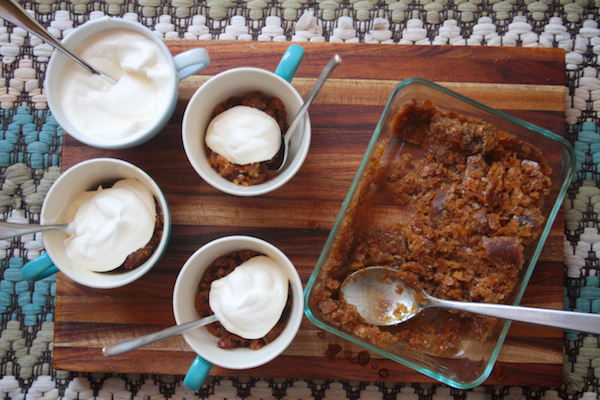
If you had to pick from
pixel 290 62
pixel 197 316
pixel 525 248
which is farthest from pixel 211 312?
pixel 525 248

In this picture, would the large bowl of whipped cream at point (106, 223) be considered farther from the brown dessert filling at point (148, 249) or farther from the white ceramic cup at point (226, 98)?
the white ceramic cup at point (226, 98)

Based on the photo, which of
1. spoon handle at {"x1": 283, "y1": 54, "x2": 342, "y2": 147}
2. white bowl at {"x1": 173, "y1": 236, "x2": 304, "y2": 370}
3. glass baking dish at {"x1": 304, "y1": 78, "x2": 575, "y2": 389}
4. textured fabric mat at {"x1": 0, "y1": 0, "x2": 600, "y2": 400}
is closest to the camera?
spoon handle at {"x1": 283, "y1": 54, "x2": 342, "y2": 147}

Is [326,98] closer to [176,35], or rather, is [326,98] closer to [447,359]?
[176,35]

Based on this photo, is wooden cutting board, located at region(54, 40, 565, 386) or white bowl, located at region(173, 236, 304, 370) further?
wooden cutting board, located at region(54, 40, 565, 386)

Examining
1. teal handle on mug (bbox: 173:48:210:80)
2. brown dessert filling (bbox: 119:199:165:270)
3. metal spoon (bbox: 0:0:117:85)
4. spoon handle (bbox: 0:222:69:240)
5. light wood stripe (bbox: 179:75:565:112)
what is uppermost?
metal spoon (bbox: 0:0:117:85)

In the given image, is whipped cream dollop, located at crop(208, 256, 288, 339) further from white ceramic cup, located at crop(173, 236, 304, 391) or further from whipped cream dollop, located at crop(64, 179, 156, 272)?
whipped cream dollop, located at crop(64, 179, 156, 272)

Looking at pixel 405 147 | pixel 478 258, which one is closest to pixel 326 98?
pixel 405 147

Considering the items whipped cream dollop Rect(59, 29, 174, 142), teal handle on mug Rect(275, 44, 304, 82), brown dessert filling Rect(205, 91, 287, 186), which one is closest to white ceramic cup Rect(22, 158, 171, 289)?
whipped cream dollop Rect(59, 29, 174, 142)
